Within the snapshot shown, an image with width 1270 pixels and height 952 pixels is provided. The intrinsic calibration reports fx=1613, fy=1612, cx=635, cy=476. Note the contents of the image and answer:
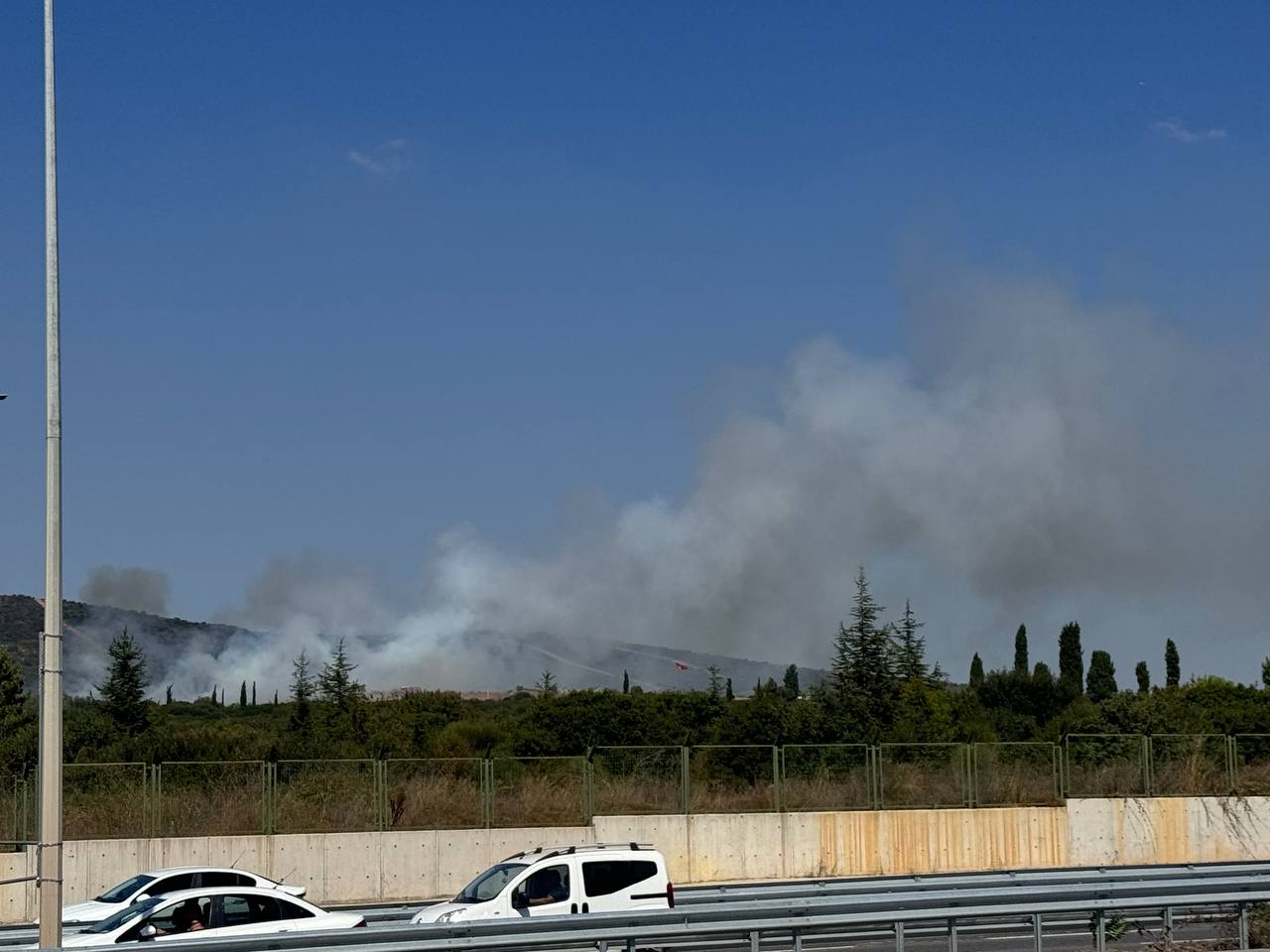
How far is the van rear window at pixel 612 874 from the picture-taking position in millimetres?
24203

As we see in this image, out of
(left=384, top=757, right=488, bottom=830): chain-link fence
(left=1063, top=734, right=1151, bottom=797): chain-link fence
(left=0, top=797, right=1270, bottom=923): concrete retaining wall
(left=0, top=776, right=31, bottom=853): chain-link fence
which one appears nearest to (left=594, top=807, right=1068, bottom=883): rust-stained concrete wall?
(left=0, top=797, right=1270, bottom=923): concrete retaining wall

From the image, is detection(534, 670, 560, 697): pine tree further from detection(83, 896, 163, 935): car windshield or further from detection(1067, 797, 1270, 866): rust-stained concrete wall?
detection(83, 896, 163, 935): car windshield

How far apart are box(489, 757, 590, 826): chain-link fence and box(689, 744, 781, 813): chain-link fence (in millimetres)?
2797

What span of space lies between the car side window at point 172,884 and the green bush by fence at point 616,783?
406 inches

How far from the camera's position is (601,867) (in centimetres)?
2438

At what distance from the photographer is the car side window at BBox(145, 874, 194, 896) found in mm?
26203

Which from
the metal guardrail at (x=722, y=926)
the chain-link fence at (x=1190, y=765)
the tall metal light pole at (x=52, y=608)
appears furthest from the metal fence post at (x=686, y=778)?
the tall metal light pole at (x=52, y=608)

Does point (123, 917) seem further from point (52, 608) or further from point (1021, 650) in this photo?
point (1021, 650)

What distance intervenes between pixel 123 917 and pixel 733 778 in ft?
69.0

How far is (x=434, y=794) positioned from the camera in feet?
127

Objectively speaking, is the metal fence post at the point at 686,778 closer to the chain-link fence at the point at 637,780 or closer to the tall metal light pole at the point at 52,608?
the chain-link fence at the point at 637,780

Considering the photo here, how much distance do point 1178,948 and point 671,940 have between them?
5929 mm

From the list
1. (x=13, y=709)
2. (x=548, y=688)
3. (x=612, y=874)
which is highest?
(x=548, y=688)

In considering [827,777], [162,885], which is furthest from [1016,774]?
[162,885]
